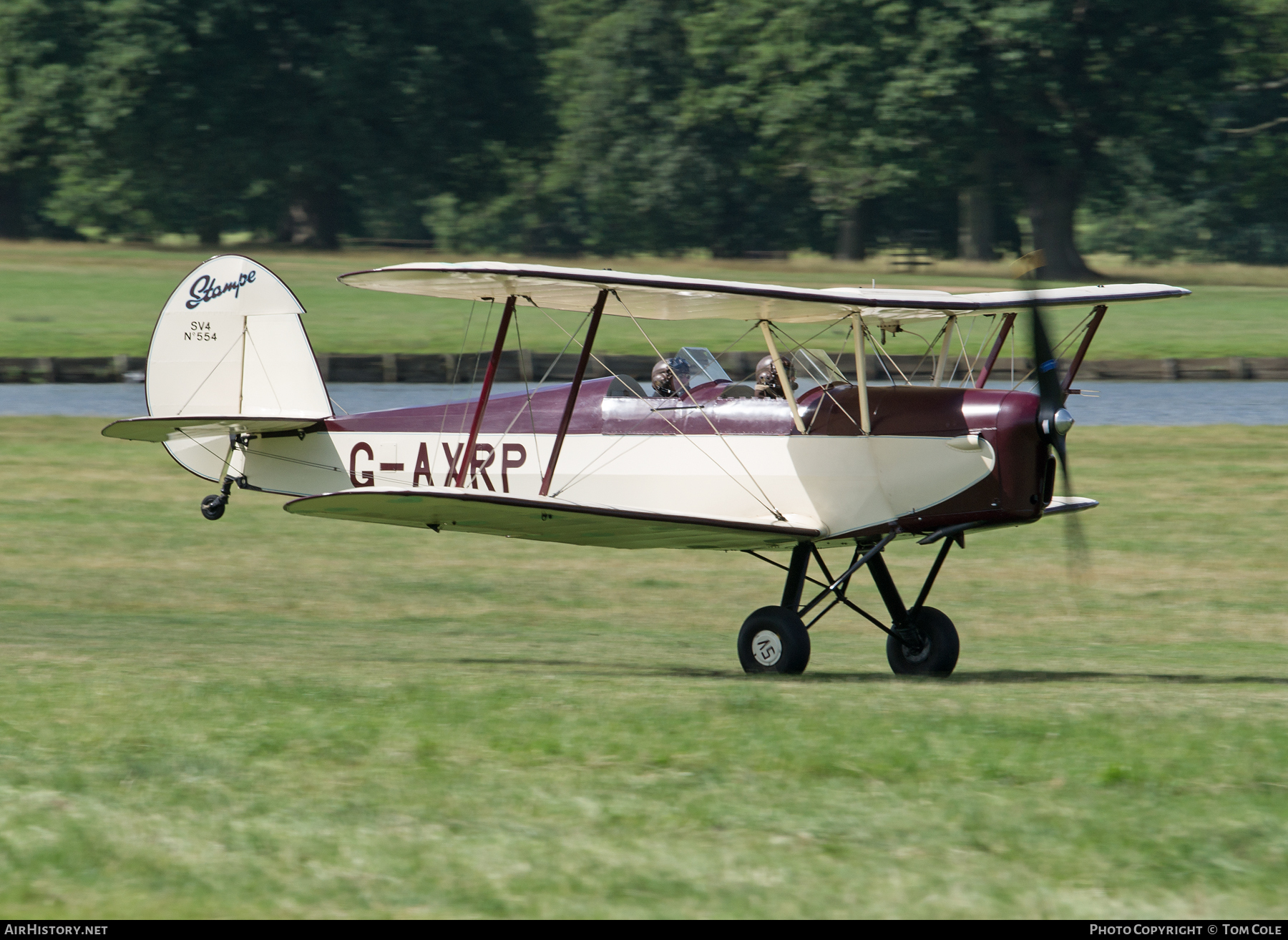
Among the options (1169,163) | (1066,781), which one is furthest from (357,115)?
(1066,781)

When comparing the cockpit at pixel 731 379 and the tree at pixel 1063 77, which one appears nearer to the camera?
the cockpit at pixel 731 379

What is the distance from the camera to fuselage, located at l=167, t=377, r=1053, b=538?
1117 cm

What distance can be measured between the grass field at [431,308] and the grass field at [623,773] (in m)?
16.0

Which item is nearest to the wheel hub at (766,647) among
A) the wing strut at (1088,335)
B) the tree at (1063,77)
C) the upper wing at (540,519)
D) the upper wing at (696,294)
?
the upper wing at (540,519)

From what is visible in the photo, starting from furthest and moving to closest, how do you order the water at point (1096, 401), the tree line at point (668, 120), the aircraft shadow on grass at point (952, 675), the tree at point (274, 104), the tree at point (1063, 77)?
the tree at point (274, 104) < the tree line at point (668, 120) < the tree at point (1063, 77) < the water at point (1096, 401) < the aircraft shadow on grass at point (952, 675)

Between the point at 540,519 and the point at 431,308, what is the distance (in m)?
42.9

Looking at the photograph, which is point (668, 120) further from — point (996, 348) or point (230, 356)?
point (996, 348)

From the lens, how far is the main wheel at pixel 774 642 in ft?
38.7

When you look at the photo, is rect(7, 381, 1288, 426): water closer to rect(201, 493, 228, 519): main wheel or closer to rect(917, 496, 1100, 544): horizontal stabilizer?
rect(201, 493, 228, 519): main wheel

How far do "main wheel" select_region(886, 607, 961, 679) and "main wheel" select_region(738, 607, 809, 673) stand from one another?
3.26 ft

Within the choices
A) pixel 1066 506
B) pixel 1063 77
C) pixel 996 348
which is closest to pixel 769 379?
pixel 996 348

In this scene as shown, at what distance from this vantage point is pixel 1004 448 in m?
11.0

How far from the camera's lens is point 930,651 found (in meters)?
12.4

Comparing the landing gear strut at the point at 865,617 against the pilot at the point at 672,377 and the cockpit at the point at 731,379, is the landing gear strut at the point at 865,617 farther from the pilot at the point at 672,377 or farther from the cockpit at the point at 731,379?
the pilot at the point at 672,377
